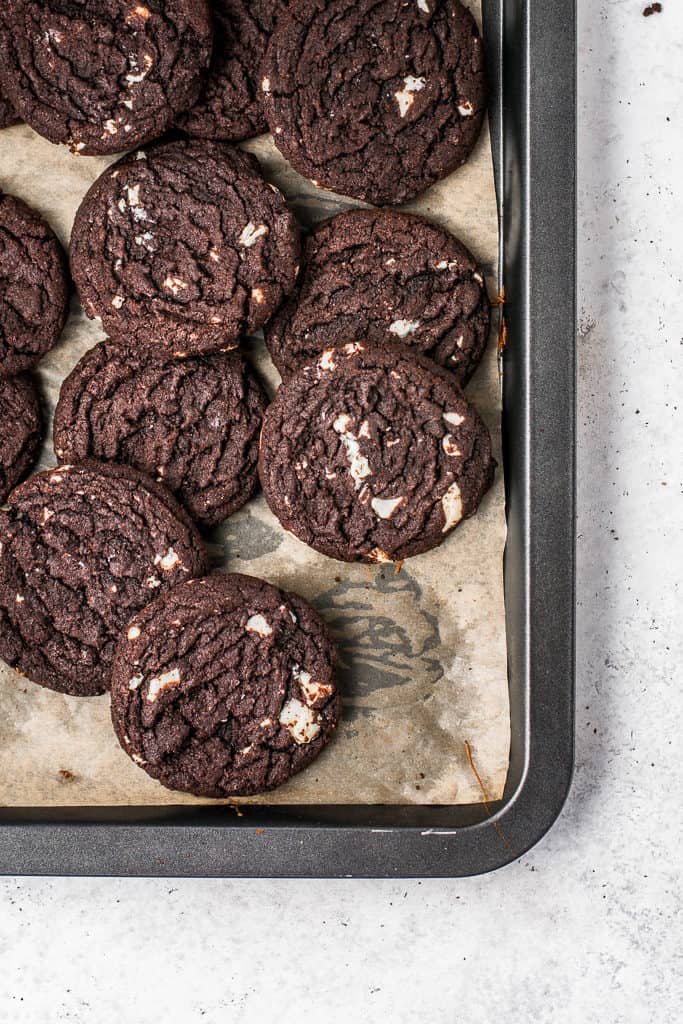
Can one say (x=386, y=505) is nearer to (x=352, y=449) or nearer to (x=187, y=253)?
(x=352, y=449)

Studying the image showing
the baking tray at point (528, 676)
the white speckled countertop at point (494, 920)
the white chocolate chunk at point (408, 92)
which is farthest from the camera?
the white speckled countertop at point (494, 920)

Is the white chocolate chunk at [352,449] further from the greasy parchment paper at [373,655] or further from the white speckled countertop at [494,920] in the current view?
the white speckled countertop at [494,920]

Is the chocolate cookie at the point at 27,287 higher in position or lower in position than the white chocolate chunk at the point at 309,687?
higher

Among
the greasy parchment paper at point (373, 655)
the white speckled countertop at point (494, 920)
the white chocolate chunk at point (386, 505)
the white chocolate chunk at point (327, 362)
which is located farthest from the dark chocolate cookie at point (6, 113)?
the white speckled countertop at point (494, 920)

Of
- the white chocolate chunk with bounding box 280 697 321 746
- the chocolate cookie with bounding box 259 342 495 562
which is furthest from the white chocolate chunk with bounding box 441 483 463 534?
the white chocolate chunk with bounding box 280 697 321 746

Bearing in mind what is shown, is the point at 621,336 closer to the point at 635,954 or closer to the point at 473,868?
the point at 473,868
